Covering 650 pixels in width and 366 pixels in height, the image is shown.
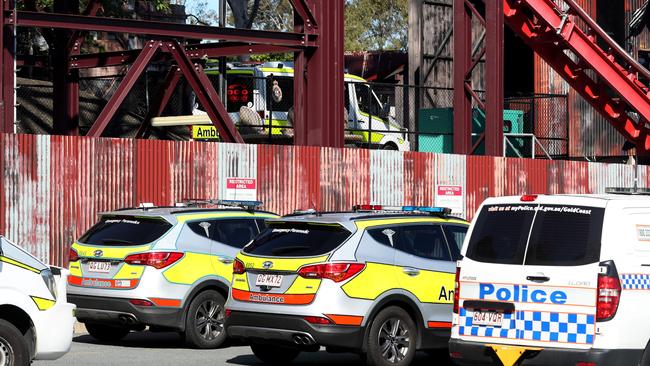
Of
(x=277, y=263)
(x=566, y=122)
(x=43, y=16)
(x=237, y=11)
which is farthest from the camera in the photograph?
(x=566, y=122)

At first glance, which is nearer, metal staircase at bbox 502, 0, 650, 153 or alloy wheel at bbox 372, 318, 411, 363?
alloy wheel at bbox 372, 318, 411, 363

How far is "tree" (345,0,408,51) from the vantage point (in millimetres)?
77438

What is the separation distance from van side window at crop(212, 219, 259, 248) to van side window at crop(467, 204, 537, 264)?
497 centimetres

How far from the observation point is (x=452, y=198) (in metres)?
24.1

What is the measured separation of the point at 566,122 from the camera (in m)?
37.2

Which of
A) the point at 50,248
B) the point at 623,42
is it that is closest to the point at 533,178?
the point at 50,248

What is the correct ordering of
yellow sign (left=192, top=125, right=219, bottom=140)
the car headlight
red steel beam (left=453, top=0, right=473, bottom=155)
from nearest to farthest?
the car headlight → red steel beam (left=453, top=0, right=473, bottom=155) → yellow sign (left=192, top=125, right=219, bottom=140)

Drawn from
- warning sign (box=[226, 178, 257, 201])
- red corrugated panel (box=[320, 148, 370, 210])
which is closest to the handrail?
red corrugated panel (box=[320, 148, 370, 210])

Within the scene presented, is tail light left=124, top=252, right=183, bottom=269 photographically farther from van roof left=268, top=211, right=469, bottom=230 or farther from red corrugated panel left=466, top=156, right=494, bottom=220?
red corrugated panel left=466, top=156, right=494, bottom=220

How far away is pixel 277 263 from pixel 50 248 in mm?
6398

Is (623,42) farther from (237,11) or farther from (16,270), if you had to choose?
(16,270)

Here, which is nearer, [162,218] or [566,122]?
[162,218]

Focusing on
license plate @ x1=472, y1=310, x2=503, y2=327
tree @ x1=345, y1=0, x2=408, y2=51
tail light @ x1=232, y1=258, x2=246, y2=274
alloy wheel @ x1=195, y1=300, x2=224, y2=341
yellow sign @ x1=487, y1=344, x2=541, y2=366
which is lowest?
alloy wheel @ x1=195, y1=300, x2=224, y2=341

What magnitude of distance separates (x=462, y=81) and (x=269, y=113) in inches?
202
